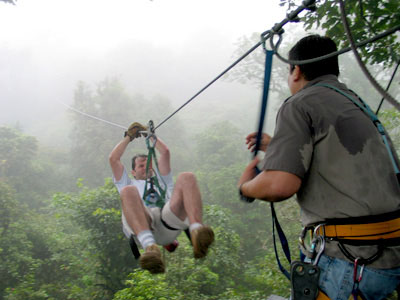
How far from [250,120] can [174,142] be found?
17371 millimetres

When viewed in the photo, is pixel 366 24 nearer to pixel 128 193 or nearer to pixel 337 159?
pixel 337 159

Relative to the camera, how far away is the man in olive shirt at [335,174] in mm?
943

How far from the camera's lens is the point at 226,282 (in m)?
8.74

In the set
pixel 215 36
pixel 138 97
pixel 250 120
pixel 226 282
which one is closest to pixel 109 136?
pixel 138 97

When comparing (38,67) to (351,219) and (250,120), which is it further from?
(351,219)

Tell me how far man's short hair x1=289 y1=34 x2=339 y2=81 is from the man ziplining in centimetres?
118

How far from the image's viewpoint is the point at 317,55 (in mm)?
1148

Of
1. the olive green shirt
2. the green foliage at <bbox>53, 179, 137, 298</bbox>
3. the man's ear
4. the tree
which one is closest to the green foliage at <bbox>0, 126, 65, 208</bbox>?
the tree

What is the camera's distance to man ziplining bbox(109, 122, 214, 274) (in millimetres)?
1986

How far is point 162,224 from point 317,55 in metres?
1.79

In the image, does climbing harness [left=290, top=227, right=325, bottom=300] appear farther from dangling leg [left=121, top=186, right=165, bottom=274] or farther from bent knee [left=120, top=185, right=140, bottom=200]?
bent knee [left=120, top=185, right=140, bottom=200]

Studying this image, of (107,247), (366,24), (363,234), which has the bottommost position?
(363,234)

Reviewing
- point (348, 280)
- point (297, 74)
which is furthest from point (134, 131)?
point (348, 280)

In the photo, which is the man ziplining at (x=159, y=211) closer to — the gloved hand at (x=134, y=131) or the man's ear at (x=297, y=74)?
the gloved hand at (x=134, y=131)
